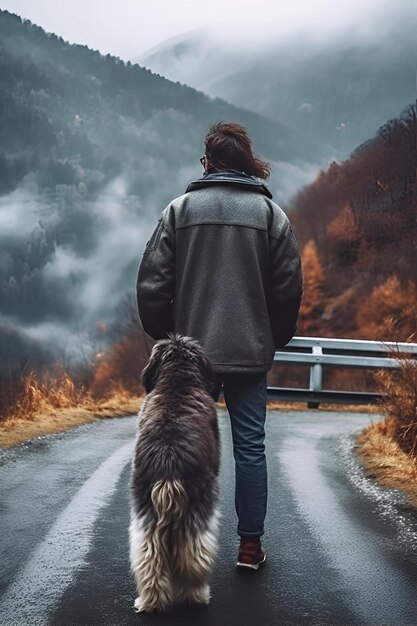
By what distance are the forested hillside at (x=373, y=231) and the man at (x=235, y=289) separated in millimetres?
3530

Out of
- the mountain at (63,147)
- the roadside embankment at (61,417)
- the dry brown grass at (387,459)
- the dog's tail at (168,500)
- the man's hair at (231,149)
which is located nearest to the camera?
the dog's tail at (168,500)

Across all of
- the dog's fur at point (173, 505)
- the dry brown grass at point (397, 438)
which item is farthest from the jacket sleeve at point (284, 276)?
the dry brown grass at point (397, 438)

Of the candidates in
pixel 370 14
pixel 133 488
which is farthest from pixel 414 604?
pixel 370 14

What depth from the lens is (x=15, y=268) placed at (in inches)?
6171

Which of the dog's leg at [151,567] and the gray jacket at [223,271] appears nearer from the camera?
the dog's leg at [151,567]

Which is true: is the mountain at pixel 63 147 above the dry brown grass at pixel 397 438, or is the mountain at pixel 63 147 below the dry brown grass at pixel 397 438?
above

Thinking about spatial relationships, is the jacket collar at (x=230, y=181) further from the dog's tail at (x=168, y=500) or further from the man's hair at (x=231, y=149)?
the dog's tail at (x=168, y=500)

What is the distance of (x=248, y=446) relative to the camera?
3.80 meters

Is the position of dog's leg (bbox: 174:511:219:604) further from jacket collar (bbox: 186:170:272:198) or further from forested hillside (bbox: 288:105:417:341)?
forested hillside (bbox: 288:105:417:341)

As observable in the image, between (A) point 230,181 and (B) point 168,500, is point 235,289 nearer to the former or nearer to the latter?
(A) point 230,181

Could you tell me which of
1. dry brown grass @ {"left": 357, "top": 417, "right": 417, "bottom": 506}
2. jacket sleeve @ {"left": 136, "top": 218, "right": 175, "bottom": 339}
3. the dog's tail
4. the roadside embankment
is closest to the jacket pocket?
jacket sleeve @ {"left": 136, "top": 218, "right": 175, "bottom": 339}

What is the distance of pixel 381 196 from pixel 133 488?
744 cm

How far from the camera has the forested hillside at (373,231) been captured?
925cm

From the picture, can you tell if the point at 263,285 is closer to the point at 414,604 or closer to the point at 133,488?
the point at 133,488
